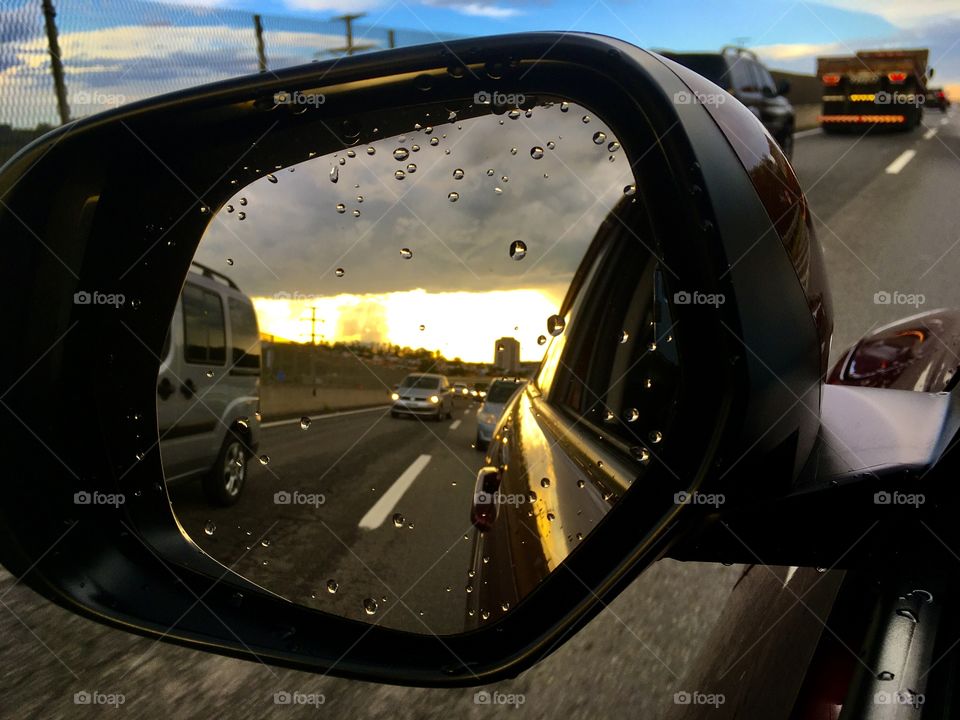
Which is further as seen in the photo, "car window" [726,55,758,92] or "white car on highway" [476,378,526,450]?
"car window" [726,55,758,92]

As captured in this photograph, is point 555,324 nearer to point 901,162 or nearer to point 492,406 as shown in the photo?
point 492,406

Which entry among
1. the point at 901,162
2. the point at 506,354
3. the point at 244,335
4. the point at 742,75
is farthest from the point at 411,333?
the point at 742,75

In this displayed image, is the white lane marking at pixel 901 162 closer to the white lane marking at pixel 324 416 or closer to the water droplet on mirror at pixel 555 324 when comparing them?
the water droplet on mirror at pixel 555 324

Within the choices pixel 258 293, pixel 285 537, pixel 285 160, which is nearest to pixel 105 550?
pixel 285 537

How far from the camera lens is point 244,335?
4.11 ft

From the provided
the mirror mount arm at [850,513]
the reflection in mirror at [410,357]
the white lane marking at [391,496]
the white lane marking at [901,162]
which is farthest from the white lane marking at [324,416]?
the white lane marking at [901,162]

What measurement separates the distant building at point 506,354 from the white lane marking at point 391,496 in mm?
217

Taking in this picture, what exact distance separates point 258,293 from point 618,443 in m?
0.60

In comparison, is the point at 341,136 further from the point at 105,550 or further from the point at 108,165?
the point at 105,550

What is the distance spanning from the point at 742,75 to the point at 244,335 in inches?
614

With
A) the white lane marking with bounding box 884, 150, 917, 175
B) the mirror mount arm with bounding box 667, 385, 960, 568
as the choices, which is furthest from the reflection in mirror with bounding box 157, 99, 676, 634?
the white lane marking with bounding box 884, 150, 917, 175

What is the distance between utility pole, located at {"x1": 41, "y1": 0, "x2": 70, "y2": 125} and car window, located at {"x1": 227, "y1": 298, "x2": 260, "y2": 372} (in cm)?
1301

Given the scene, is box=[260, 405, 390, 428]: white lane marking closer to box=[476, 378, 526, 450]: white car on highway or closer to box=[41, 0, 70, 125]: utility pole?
box=[476, 378, 526, 450]: white car on highway

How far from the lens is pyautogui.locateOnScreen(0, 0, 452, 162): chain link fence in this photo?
40.6 feet
